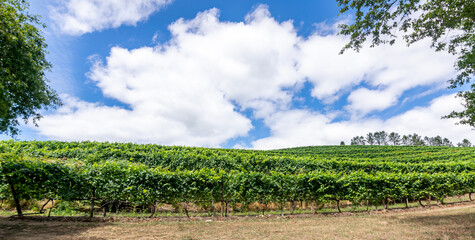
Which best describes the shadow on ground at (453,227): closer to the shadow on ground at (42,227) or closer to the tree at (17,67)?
the shadow on ground at (42,227)

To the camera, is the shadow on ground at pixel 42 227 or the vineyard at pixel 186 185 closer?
the shadow on ground at pixel 42 227

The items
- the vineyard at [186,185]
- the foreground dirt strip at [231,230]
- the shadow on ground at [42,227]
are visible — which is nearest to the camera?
the shadow on ground at [42,227]

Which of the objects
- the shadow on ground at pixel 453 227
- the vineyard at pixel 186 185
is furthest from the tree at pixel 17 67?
the shadow on ground at pixel 453 227

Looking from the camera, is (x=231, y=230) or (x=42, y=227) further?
(x=231, y=230)

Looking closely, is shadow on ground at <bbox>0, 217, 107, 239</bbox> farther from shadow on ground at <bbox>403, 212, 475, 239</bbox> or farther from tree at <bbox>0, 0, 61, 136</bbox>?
shadow on ground at <bbox>403, 212, 475, 239</bbox>

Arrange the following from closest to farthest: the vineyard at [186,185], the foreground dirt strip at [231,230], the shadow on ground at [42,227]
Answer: the shadow on ground at [42,227], the foreground dirt strip at [231,230], the vineyard at [186,185]

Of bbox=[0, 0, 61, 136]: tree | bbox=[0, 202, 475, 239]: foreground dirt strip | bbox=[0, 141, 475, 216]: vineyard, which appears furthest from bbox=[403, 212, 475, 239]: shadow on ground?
bbox=[0, 0, 61, 136]: tree

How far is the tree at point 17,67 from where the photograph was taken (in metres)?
9.70

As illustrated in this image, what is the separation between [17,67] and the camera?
10359mm

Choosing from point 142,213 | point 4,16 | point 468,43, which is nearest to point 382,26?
point 468,43

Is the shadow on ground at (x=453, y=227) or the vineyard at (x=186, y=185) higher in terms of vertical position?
the vineyard at (x=186, y=185)

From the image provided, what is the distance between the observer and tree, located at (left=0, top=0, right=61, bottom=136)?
9.70 metres

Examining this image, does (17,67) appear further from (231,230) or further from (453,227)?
(453,227)

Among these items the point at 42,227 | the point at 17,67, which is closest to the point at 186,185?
the point at 42,227
